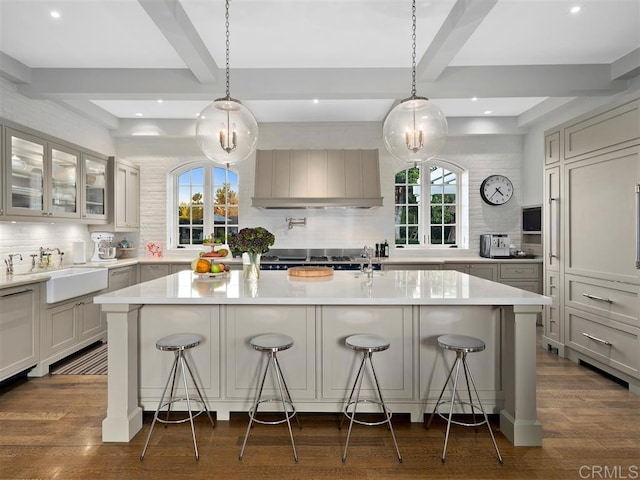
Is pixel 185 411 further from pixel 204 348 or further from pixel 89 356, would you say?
pixel 89 356

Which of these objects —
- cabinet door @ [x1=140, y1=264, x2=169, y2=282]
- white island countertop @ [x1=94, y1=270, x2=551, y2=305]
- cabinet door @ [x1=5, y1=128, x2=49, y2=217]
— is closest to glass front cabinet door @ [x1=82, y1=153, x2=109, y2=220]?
cabinet door @ [x1=5, y1=128, x2=49, y2=217]

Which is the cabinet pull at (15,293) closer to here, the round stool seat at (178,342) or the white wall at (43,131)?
the white wall at (43,131)

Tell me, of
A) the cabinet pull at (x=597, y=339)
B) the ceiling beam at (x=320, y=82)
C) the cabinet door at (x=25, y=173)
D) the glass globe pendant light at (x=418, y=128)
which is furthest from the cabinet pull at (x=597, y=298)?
the cabinet door at (x=25, y=173)

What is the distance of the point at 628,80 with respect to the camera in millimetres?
4004

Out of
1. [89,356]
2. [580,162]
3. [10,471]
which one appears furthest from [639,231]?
[89,356]

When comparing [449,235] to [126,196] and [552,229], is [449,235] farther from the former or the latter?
[126,196]

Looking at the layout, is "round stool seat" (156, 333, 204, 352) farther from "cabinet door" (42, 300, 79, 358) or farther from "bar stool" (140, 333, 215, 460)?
"cabinet door" (42, 300, 79, 358)

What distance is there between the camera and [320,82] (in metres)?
4.05

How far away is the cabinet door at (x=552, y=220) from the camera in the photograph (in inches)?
164

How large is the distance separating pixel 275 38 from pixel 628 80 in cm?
356

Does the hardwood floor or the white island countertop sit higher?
the white island countertop

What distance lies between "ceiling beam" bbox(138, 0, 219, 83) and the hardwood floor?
282 centimetres

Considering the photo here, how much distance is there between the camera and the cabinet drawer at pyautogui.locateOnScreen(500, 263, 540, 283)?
538 cm

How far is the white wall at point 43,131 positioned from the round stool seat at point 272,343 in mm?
3186
